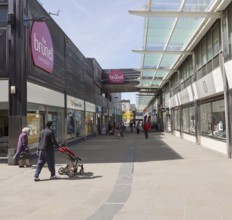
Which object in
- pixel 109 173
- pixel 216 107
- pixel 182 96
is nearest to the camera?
pixel 109 173

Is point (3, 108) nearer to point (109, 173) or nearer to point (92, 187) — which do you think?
point (109, 173)

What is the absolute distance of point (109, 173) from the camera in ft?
33.0

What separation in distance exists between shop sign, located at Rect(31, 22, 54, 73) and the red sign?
19869 millimetres

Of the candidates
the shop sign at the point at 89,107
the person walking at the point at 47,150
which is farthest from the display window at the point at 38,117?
the shop sign at the point at 89,107

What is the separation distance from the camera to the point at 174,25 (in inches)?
632

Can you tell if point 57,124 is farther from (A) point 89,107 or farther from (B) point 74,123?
(A) point 89,107

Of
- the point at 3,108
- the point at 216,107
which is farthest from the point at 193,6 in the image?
the point at 3,108

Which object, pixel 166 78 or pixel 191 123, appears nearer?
pixel 191 123

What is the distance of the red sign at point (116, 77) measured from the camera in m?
36.3

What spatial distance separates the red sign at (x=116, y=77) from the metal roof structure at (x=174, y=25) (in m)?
9.62

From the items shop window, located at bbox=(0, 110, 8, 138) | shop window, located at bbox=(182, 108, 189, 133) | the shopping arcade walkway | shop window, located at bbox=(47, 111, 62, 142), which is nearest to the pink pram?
the shopping arcade walkway

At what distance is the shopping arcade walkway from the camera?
5797mm

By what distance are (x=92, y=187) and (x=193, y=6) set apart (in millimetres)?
9014

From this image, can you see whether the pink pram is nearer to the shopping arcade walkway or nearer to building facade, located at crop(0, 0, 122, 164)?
the shopping arcade walkway
